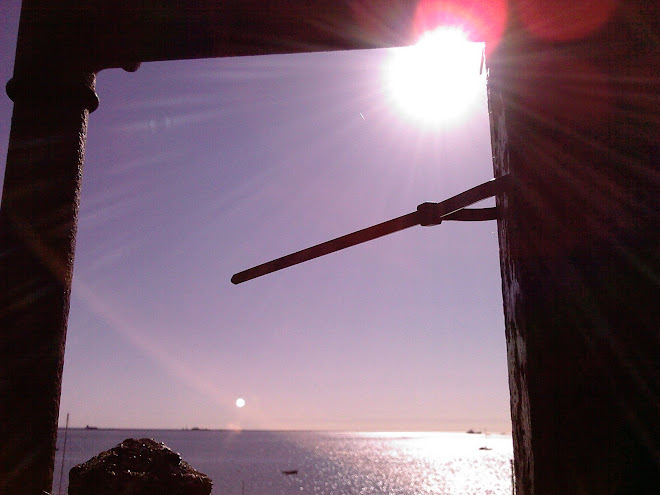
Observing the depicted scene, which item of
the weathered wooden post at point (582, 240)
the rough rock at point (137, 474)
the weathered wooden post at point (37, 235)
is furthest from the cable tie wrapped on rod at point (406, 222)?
the rough rock at point (137, 474)

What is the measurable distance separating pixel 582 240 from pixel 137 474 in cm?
186

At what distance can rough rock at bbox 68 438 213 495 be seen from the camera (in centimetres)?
206

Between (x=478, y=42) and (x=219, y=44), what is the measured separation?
44.2 inches

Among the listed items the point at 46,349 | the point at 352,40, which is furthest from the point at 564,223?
the point at 46,349

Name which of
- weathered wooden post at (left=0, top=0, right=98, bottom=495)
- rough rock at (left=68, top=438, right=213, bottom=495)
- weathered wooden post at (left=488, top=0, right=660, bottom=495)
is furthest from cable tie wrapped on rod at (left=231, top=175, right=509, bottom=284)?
rough rock at (left=68, top=438, right=213, bottom=495)

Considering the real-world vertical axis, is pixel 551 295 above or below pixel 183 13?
below

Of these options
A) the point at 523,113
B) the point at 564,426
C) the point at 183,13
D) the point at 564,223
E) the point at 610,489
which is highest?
the point at 183,13

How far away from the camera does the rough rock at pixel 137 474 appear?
206 cm

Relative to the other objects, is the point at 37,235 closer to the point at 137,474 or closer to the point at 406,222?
the point at 137,474

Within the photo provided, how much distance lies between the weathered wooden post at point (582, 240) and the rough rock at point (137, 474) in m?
1.29

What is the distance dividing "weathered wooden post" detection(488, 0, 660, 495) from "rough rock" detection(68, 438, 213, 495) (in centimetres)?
129

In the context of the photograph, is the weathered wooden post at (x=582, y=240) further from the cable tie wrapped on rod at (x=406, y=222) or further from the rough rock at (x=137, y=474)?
the rough rock at (x=137, y=474)

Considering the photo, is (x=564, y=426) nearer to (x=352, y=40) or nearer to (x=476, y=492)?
(x=352, y=40)

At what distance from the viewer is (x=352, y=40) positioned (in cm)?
244
